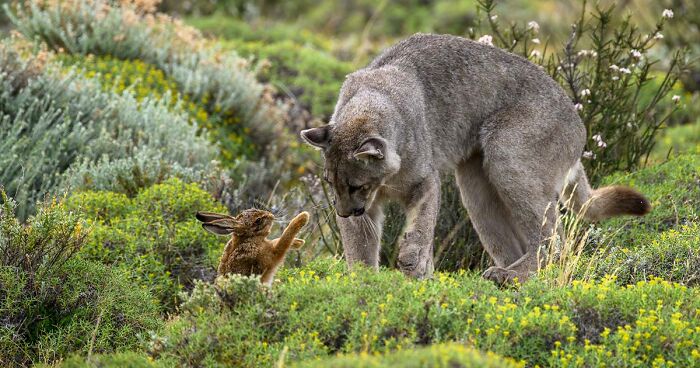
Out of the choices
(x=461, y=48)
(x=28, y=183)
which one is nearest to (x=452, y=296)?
(x=461, y=48)

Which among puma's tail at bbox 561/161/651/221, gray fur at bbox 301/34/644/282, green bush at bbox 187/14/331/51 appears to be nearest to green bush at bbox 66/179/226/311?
gray fur at bbox 301/34/644/282

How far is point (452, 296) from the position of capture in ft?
18.6

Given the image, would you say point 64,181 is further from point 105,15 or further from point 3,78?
point 105,15

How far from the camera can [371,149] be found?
6.52 metres

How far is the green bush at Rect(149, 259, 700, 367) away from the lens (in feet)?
17.3

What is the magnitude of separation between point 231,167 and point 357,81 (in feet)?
12.4

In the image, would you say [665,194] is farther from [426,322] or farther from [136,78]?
A: [136,78]

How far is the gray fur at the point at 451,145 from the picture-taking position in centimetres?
682

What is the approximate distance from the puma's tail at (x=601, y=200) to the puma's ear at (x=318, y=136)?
1.83 m

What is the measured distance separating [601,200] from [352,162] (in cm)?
216

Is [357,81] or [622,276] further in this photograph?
[357,81]

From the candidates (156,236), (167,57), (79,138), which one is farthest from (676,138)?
(156,236)

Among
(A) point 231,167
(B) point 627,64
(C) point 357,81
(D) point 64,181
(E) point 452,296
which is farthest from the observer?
(A) point 231,167

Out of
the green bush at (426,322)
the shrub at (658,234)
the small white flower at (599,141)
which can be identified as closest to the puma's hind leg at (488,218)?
the shrub at (658,234)
